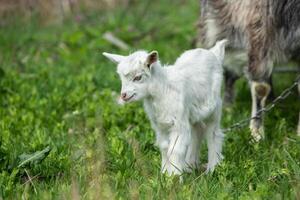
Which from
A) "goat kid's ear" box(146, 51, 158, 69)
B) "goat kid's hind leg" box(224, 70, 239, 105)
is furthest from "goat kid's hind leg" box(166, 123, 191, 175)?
"goat kid's hind leg" box(224, 70, 239, 105)

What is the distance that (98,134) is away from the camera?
6.63m

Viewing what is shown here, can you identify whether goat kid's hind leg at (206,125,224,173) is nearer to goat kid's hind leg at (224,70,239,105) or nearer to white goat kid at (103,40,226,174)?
white goat kid at (103,40,226,174)

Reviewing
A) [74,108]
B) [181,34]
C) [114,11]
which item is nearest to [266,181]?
[74,108]

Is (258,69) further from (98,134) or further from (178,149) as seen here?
(178,149)

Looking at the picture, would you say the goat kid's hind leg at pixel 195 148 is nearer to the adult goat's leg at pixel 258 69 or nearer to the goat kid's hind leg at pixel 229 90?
the adult goat's leg at pixel 258 69

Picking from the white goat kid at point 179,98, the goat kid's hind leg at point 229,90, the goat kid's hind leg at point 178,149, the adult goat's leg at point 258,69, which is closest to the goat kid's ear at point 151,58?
the white goat kid at point 179,98

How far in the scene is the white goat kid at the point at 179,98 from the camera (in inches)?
204

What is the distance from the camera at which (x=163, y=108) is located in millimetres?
5363

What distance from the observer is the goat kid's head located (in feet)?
16.9

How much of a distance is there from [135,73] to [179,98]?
0.38 m

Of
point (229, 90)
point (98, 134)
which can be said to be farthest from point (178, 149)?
point (229, 90)

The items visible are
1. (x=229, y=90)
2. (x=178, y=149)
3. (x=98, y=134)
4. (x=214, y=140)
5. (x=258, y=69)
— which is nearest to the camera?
(x=178, y=149)

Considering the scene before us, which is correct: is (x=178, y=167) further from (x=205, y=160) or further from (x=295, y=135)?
(x=295, y=135)

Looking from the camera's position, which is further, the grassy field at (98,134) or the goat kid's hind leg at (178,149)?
the goat kid's hind leg at (178,149)
